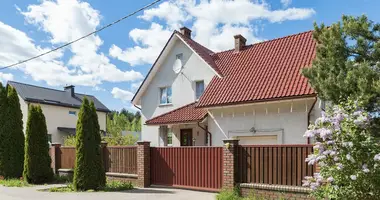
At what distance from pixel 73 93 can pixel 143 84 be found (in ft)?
59.9

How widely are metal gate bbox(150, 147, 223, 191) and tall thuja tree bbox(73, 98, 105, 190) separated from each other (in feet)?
6.21

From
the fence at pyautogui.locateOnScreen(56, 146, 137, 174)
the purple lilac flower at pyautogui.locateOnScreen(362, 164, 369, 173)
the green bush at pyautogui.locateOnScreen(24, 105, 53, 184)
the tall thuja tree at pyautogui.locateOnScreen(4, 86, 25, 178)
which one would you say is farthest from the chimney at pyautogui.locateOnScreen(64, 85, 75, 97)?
the purple lilac flower at pyautogui.locateOnScreen(362, 164, 369, 173)

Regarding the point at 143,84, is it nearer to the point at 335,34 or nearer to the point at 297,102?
the point at 297,102

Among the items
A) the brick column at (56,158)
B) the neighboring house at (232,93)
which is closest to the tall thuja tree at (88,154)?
the neighboring house at (232,93)

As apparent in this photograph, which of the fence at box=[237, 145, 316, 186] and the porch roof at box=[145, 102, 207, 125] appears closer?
the fence at box=[237, 145, 316, 186]

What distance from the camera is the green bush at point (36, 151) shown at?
42.4 feet

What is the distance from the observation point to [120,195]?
980cm

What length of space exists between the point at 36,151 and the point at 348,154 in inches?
469

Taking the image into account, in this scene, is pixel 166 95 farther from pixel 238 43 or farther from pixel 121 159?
pixel 121 159

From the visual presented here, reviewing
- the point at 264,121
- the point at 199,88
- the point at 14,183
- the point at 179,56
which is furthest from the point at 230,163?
the point at 179,56

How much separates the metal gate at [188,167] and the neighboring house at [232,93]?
10.1ft

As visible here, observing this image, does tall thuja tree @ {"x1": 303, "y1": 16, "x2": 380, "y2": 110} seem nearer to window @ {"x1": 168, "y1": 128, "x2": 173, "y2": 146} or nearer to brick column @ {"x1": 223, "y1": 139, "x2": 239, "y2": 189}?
brick column @ {"x1": 223, "y1": 139, "x2": 239, "y2": 189}

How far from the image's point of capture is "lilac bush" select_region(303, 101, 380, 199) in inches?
224

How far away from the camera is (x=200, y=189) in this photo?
1016 cm
